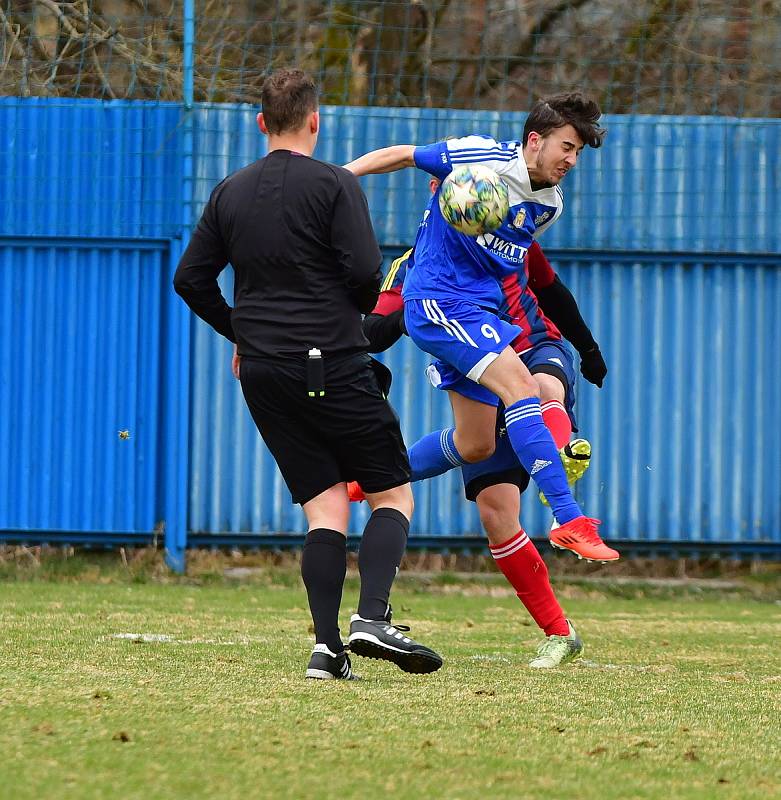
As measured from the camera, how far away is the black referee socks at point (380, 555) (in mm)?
4973

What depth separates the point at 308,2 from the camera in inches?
439

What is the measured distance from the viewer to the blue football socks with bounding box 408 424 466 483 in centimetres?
638

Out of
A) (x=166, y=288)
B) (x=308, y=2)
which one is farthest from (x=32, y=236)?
(x=308, y=2)

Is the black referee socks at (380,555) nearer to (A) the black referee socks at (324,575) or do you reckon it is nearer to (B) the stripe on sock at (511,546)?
(A) the black referee socks at (324,575)

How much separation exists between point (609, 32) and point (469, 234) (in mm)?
5928

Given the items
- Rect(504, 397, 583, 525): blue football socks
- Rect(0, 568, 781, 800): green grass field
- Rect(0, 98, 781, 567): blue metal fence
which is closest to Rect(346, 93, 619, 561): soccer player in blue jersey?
Rect(504, 397, 583, 525): blue football socks

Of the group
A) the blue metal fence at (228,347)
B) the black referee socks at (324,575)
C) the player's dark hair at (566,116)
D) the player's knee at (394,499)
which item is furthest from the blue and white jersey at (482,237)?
the blue metal fence at (228,347)

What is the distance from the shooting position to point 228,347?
1015cm

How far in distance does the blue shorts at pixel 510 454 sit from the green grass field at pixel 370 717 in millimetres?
706

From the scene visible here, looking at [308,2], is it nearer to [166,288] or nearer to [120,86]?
[120,86]

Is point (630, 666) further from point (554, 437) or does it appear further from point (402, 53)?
point (402, 53)

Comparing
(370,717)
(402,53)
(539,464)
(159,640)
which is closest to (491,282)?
(539,464)

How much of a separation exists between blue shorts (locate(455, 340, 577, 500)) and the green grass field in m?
0.71

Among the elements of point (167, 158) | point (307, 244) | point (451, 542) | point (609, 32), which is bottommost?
point (451, 542)
